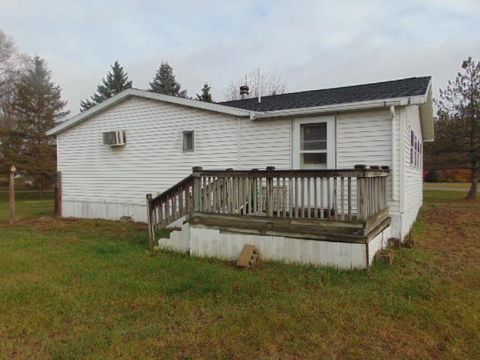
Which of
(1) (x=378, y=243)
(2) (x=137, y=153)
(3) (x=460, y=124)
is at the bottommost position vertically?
(1) (x=378, y=243)

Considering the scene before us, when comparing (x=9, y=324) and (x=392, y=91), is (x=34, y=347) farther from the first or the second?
(x=392, y=91)

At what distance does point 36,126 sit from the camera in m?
26.1

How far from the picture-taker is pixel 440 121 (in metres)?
20.6

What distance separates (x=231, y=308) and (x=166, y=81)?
4053cm

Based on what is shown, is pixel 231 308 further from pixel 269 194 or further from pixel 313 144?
pixel 313 144

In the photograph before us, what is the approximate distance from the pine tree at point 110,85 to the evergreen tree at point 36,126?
11212 mm

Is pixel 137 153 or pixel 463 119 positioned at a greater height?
pixel 463 119

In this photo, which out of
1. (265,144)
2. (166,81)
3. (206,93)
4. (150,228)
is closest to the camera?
(150,228)

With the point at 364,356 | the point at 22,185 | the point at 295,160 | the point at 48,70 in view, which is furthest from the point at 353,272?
the point at 22,185

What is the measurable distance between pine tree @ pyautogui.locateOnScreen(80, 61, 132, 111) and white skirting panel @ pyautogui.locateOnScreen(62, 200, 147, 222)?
1166 inches

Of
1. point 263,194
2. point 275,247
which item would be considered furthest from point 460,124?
point 275,247

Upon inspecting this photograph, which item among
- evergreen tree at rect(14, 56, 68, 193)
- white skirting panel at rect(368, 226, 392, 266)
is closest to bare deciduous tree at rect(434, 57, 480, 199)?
white skirting panel at rect(368, 226, 392, 266)

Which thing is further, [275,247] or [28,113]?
[28,113]

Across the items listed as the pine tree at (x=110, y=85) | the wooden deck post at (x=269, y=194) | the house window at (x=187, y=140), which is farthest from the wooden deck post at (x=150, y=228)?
the pine tree at (x=110, y=85)
